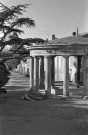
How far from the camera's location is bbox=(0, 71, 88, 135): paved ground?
15921 mm

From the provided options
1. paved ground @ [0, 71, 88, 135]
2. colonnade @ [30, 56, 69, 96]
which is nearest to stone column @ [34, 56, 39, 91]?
colonnade @ [30, 56, 69, 96]

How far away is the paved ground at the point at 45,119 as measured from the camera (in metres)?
15.9

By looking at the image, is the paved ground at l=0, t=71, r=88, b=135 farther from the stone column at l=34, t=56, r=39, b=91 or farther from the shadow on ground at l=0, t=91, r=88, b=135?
the stone column at l=34, t=56, r=39, b=91

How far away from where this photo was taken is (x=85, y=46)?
29125mm

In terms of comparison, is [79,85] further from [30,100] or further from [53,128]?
[53,128]

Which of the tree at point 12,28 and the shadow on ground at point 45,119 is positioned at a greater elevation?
the tree at point 12,28

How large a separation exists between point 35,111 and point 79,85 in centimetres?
1530

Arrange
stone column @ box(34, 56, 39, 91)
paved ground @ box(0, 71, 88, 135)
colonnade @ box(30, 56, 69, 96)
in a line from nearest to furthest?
paved ground @ box(0, 71, 88, 135)
colonnade @ box(30, 56, 69, 96)
stone column @ box(34, 56, 39, 91)

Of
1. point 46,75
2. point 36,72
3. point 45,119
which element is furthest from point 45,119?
point 36,72

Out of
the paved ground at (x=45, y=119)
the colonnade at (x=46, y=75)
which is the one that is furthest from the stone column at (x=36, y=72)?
the paved ground at (x=45, y=119)

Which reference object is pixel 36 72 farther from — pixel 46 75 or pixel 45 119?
pixel 45 119

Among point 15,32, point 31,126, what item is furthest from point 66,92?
point 31,126

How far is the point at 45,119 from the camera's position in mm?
19234

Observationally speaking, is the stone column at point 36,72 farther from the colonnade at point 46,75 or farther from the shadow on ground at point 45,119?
the shadow on ground at point 45,119
